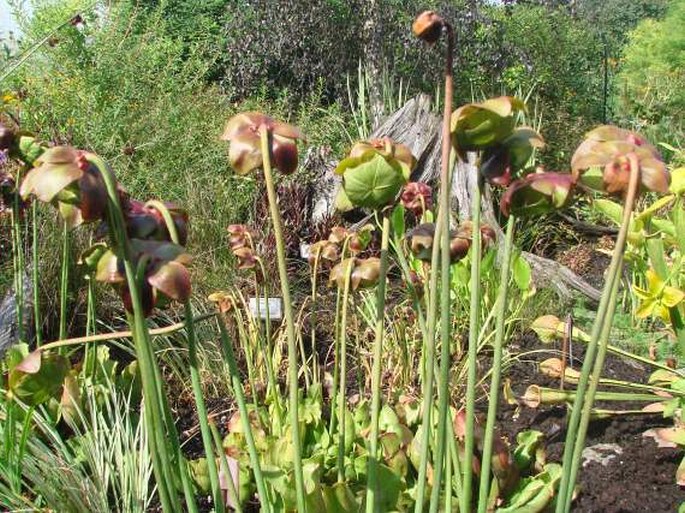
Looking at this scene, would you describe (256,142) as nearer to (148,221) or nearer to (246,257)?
(148,221)

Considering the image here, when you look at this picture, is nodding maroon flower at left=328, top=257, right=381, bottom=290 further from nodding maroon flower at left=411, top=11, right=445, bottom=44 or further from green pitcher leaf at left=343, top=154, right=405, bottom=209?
nodding maroon flower at left=411, top=11, right=445, bottom=44

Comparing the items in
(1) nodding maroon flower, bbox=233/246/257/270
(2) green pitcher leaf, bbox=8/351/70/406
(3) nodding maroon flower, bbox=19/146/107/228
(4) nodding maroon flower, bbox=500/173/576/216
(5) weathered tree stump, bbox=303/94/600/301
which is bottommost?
(5) weathered tree stump, bbox=303/94/600/301

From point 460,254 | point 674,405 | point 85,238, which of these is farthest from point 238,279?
point 460,254

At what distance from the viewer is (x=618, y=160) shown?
829mm

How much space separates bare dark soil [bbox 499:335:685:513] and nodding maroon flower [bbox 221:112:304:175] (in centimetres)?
121

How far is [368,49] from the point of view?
7473 mm

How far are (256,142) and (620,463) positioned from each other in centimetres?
156

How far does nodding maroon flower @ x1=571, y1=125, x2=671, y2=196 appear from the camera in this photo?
820 mm

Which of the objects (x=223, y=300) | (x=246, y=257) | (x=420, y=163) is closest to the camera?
(x=246, y=257)

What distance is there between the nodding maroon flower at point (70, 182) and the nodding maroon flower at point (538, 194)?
478mm

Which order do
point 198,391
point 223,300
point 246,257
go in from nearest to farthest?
point 198,391 → point 246,257 → point 223,300

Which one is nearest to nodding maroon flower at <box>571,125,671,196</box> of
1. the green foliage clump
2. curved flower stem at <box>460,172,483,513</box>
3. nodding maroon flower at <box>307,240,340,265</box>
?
curved flower stem at <box>460,172,483,513</box>

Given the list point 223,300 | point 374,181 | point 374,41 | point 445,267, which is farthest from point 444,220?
point 374,41

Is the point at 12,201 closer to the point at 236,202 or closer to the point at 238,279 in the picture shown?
the point at 238,279
